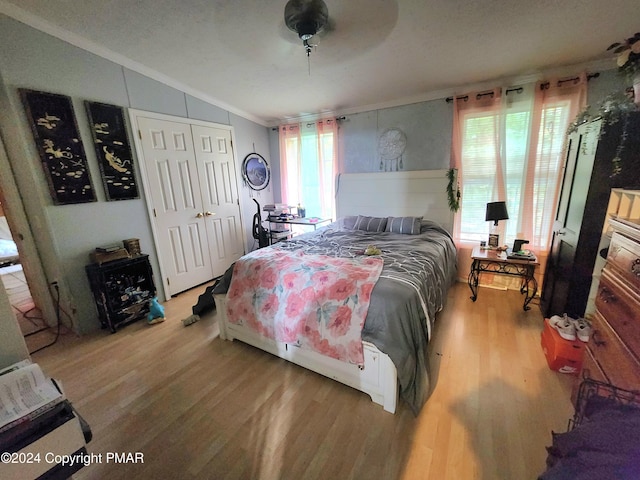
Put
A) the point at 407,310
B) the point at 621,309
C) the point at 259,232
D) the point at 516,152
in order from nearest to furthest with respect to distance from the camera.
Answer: the point at 621,309
the point at 407,310
the point at 516,152
the point at 259,232

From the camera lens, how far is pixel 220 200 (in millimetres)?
3793

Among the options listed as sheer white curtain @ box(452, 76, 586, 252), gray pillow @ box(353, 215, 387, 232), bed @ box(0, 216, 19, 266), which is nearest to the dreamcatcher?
sheer white curtain @ box(452, 76, 586, 252)

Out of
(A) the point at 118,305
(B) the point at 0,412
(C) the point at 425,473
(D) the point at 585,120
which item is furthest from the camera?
(A) the point at 118,305

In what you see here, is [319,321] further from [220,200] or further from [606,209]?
[220,200]

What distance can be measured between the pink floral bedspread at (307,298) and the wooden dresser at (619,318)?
1.13 metres

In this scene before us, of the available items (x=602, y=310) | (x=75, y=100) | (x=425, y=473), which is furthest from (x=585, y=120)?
(x=75, y=100)

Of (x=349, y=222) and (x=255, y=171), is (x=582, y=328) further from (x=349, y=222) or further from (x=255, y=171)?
(x=255, y=171)

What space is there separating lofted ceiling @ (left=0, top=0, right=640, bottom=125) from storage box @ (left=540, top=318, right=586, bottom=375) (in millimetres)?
2280

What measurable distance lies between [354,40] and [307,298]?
2.19 m

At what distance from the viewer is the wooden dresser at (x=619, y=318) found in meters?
1.05

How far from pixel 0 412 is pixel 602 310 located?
2.55 meters

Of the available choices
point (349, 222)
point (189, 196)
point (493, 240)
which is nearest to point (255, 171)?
point (189, 196)

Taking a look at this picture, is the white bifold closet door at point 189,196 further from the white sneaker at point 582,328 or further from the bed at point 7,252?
the white sneaker at point 582,328

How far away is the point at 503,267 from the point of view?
301cm
